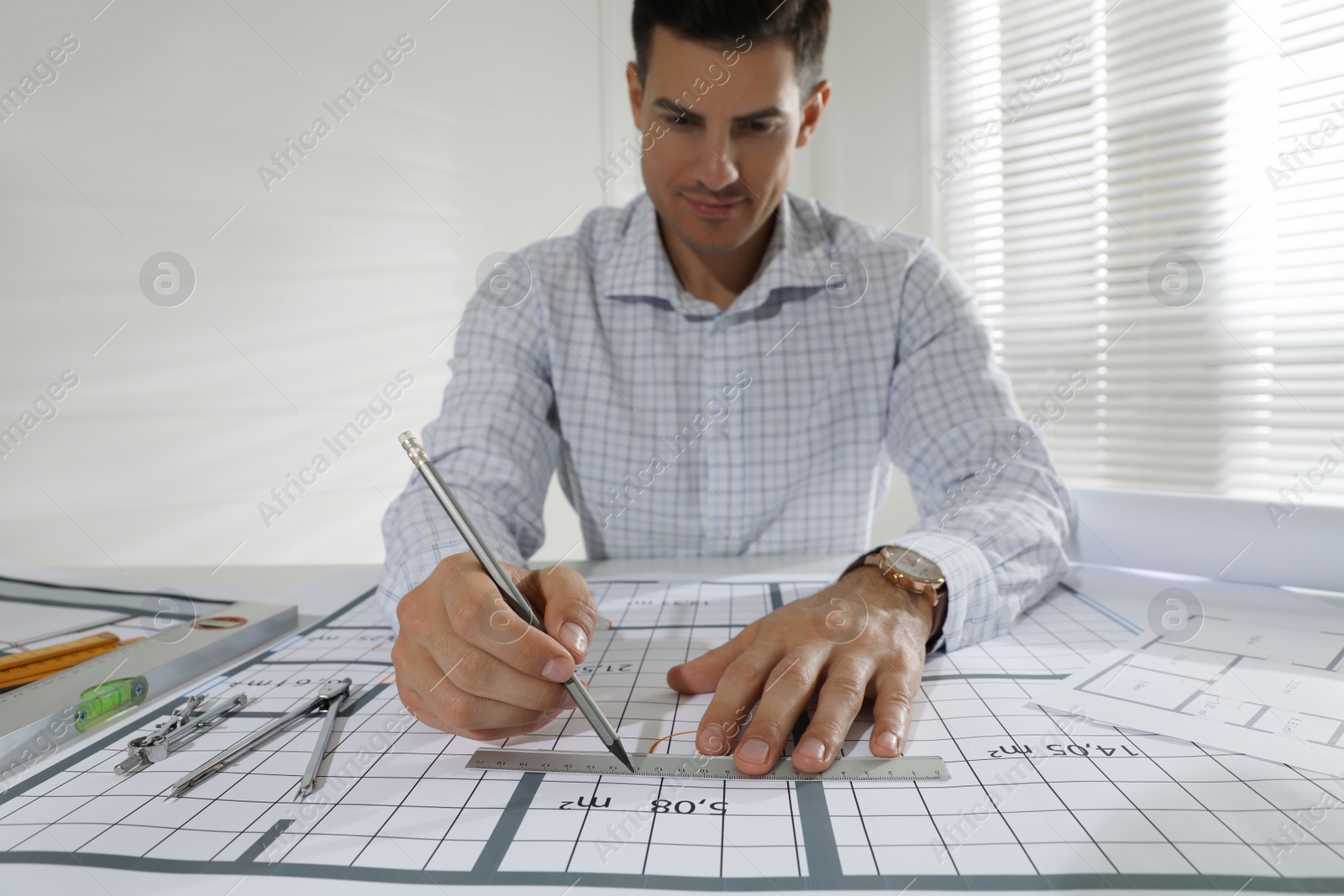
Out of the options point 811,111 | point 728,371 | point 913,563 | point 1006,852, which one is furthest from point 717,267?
point 1006,852

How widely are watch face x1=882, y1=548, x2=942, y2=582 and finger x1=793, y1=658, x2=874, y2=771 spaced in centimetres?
18

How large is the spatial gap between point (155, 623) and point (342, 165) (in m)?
1.49

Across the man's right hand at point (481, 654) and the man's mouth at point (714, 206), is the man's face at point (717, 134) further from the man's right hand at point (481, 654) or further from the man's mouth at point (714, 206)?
the man's right hand at point (481, 654)

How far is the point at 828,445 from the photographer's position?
1.31m

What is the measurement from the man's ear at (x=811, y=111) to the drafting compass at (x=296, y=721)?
106 cm

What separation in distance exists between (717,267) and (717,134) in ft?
0.85

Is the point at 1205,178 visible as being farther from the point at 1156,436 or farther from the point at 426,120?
the point at 426,120

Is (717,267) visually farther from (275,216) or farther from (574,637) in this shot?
(275,216)

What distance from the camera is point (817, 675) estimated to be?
2.00ft

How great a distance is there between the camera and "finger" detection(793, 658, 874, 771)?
512mm

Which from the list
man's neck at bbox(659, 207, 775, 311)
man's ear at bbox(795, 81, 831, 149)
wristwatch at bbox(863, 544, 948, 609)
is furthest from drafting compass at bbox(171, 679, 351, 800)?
man's ear at bbox(795, 81, 831, 149)

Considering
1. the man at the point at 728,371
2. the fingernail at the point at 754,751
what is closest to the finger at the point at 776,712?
the fingernail at the point at 754,751

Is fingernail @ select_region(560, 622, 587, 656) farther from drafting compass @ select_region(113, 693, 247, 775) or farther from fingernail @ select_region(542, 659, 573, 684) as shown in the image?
drafting compass @ select_region(113, 693, 247, 775)

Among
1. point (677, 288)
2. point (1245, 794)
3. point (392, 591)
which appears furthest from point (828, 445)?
point (1245, 794)
